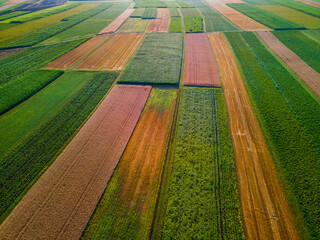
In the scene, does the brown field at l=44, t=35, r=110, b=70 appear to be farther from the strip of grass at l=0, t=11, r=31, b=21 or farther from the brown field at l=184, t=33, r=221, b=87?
the strip of grass at l=0, t=11, r=31, b=21

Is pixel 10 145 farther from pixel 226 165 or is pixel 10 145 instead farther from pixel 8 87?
pixel 226 165

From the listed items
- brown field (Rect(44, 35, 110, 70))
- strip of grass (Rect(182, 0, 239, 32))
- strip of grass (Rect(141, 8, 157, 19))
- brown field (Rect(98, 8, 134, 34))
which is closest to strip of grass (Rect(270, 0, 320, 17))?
strip of grass (Rect(182, 0, 239, 32))

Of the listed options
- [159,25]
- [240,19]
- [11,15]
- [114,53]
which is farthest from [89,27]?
[240,19]

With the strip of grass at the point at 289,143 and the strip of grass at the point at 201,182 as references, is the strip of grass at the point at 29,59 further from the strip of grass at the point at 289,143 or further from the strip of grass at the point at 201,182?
the strip of grass at the point at 289,143

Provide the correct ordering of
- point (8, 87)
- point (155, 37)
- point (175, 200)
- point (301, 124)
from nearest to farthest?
1. point (175, 200)
2. point (301, 124)
3. point (8, 87)
4. point (155, 37)

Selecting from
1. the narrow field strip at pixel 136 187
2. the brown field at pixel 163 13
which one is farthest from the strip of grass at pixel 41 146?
the brown field at pixel 163 13

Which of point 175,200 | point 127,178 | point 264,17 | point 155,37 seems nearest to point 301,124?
point 175,200
